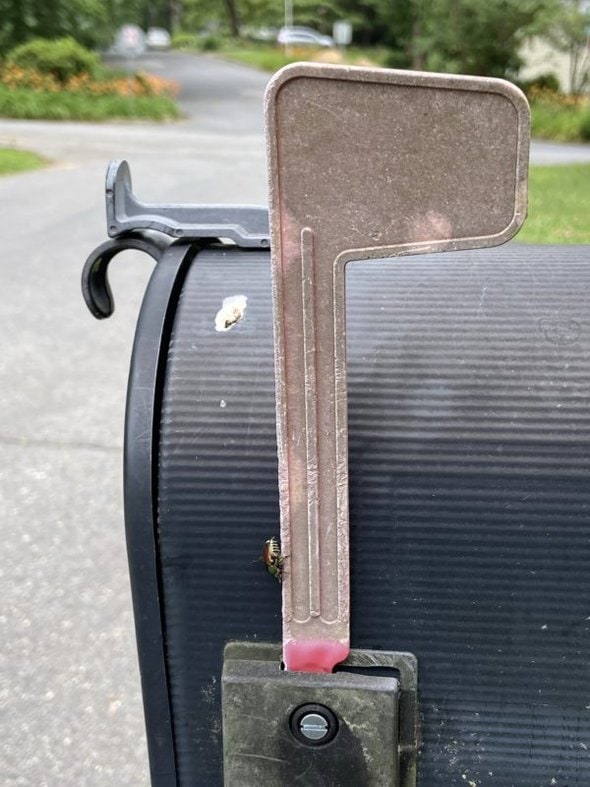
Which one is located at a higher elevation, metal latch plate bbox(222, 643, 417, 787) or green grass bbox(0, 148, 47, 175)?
metal latch plate bbox(222, 643, 417, 787)

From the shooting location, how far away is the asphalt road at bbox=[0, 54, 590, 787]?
250cm

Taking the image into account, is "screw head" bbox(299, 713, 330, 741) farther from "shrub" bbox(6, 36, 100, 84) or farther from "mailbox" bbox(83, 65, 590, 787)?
"shrub" bbox(6, 36, 100, 84)

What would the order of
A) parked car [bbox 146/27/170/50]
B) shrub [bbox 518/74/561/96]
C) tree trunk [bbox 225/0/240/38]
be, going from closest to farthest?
shrub [bbox 518/74/561/96], parked car [bbox 146/27/170/50], tree trunk [bbox 225/0/240/38]

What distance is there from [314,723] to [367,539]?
0.83 feet

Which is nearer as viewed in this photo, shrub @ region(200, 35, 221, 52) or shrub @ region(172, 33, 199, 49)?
shrub @ region(200, 35, 221, 52)

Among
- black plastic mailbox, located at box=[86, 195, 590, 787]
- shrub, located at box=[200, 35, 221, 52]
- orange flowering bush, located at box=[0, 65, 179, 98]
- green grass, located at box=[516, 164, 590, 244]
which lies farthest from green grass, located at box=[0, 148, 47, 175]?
shrub, located at box=[200, 35, 221, 52]

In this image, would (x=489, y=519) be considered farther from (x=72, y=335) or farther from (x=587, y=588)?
(x=72, y=335)

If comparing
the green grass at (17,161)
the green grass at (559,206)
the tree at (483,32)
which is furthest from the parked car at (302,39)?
the green grass at (559,206)

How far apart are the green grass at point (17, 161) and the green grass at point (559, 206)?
716 centimetres

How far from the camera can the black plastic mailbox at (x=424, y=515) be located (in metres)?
1.18

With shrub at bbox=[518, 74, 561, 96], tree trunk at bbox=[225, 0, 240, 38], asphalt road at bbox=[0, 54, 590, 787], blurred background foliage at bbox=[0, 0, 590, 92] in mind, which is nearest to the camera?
asphalt road at bbox=[0, 54, 590, 787]

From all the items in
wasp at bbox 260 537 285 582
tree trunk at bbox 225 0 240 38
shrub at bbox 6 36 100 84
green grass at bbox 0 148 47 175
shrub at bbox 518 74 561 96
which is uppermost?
tree trunk at bbox 225 0 240 38

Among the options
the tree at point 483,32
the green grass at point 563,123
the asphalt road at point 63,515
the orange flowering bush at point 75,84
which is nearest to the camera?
the asphalt road at point 63,515

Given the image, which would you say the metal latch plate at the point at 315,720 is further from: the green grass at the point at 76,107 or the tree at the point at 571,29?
the tree at the point at 571,29
